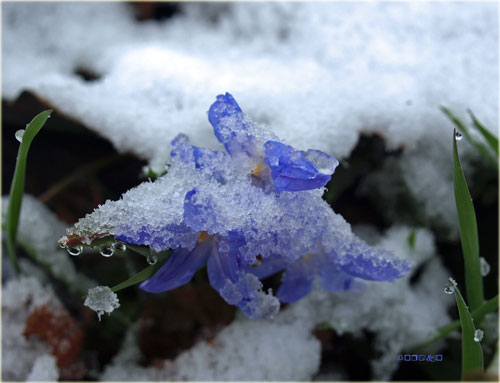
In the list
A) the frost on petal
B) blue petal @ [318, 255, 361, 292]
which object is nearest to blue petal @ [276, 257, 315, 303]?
blue petal @ [318, 255, 361, 292]

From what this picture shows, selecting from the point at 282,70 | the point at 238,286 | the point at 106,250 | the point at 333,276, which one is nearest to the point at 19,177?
the point at 106,250

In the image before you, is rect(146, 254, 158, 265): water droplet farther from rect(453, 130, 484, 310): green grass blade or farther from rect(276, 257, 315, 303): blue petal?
rect(453, 130, 484, 310): green grass blade

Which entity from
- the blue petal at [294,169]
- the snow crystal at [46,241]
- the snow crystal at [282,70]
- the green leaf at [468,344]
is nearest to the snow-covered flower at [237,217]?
the blue petal at [294,169]

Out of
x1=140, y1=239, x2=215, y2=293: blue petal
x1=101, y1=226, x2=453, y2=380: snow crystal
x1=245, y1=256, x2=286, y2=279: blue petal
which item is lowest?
x1=101, y1=226, x2=453, y2=380: snow crystal

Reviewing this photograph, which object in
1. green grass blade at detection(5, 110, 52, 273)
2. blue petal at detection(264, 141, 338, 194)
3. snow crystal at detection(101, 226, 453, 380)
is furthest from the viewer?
snow crystal at detection(101, 226, 453, 380)

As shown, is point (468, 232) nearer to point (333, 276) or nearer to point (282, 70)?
point (333, 276)
